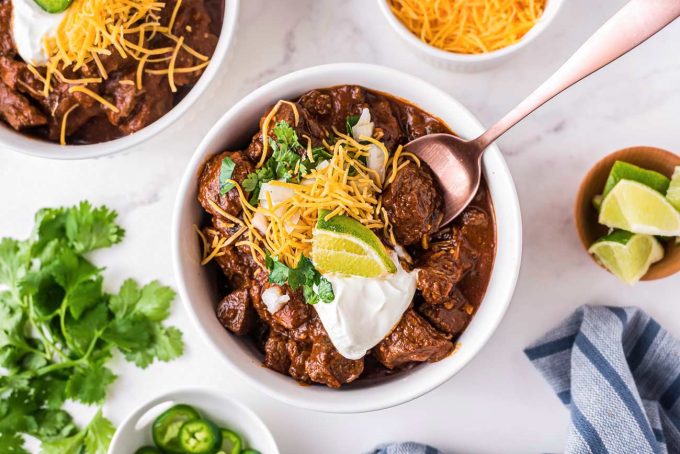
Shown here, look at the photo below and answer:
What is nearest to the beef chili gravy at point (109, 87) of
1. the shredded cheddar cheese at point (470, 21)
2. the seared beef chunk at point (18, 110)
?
the seared beef chunk at point (18, 110)

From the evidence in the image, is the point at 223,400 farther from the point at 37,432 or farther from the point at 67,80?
the point at 67,80

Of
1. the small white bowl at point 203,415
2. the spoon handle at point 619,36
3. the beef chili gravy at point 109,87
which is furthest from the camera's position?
the small white bowl at point 203,415

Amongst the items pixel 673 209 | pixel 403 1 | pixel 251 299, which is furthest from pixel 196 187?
pixel 673 209

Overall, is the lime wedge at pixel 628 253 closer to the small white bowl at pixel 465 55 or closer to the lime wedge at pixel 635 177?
the lime wedge at pixel 635 177

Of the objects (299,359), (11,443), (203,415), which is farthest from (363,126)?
(11,443)

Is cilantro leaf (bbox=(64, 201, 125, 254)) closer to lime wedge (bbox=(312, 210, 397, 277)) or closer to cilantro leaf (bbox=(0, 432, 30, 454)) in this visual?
cilantro leaf (bbox=(0, 432, 30, 454))

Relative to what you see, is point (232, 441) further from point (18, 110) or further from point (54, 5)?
point (54, 5)
